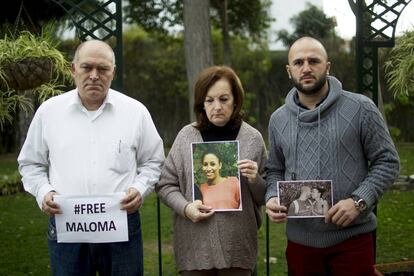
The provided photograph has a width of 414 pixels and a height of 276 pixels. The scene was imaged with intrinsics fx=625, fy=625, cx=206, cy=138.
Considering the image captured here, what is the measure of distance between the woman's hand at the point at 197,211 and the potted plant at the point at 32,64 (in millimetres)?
1386

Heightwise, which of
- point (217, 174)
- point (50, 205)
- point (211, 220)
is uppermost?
point (217, 174)

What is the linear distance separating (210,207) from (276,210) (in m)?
0.33

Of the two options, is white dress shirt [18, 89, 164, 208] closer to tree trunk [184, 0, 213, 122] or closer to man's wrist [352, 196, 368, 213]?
man's wrist [352, 196, 368, 213]

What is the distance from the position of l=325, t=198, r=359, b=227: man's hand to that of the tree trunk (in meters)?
7.75

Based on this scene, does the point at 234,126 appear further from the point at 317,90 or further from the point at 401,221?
the point at 401,221

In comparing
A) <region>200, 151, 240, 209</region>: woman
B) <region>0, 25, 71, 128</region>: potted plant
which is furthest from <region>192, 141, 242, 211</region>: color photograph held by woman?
<region>0, 25, 71, 128</region>: potted plant

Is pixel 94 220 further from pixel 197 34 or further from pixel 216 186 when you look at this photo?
pixel 197 34

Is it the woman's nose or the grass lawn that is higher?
the woman's nose

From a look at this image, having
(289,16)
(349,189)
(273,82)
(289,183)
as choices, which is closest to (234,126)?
(289,183)

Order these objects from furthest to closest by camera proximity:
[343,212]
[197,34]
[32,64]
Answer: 1. [197,34]
2. [32,64]
3. [343,212]

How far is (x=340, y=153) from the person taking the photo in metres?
3.04

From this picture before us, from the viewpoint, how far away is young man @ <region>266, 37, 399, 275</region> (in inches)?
119

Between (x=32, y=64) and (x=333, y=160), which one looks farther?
(x=32, y=64)

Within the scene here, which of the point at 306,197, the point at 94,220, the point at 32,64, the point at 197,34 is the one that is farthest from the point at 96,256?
the point at 197,34
